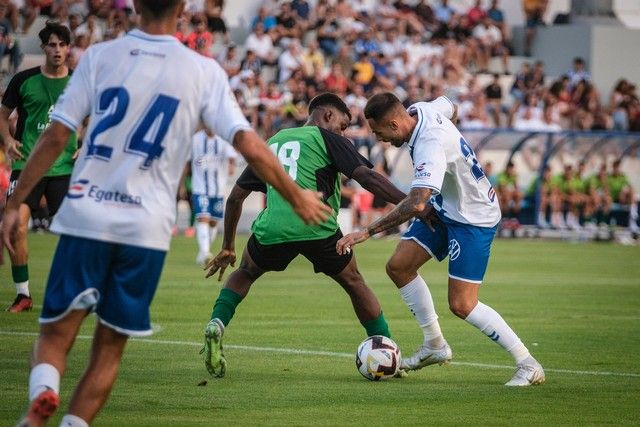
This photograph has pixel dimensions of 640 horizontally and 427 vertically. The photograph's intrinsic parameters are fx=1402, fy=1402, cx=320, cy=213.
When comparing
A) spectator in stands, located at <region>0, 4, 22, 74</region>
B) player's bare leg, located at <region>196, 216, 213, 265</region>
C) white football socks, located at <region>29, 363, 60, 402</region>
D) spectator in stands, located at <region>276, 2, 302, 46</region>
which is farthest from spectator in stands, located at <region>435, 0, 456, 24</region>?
white football socks, located at <region>29, 363, 60, 402</region>

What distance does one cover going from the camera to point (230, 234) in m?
10.6

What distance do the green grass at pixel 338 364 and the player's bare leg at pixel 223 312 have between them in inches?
5.3

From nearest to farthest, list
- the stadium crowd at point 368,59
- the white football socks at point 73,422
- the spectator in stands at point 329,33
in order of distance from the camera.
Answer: the white football socks at point 73,422 < the stadium crowd at point 368,59 < the spectator in stands at point 329,33

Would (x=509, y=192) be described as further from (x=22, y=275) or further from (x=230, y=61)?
(x=22, y=275)

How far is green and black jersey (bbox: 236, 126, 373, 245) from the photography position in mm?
10398

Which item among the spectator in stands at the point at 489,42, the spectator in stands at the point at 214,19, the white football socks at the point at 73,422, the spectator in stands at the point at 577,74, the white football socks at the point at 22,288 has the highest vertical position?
the white football socks at the point at 73,422

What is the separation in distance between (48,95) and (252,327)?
10.2ft

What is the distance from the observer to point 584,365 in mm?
11422

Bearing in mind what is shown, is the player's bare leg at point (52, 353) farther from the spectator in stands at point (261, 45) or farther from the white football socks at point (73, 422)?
the spectator in stands at point (261, 45)

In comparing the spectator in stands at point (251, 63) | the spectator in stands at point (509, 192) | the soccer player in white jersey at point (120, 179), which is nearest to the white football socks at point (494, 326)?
the soccer player in white jersey at point (120, 179)

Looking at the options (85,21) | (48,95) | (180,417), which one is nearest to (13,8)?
(85,21)

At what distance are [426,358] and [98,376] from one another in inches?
178

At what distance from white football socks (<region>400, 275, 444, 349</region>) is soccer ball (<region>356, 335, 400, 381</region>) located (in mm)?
496

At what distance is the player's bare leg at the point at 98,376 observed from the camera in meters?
6.64
